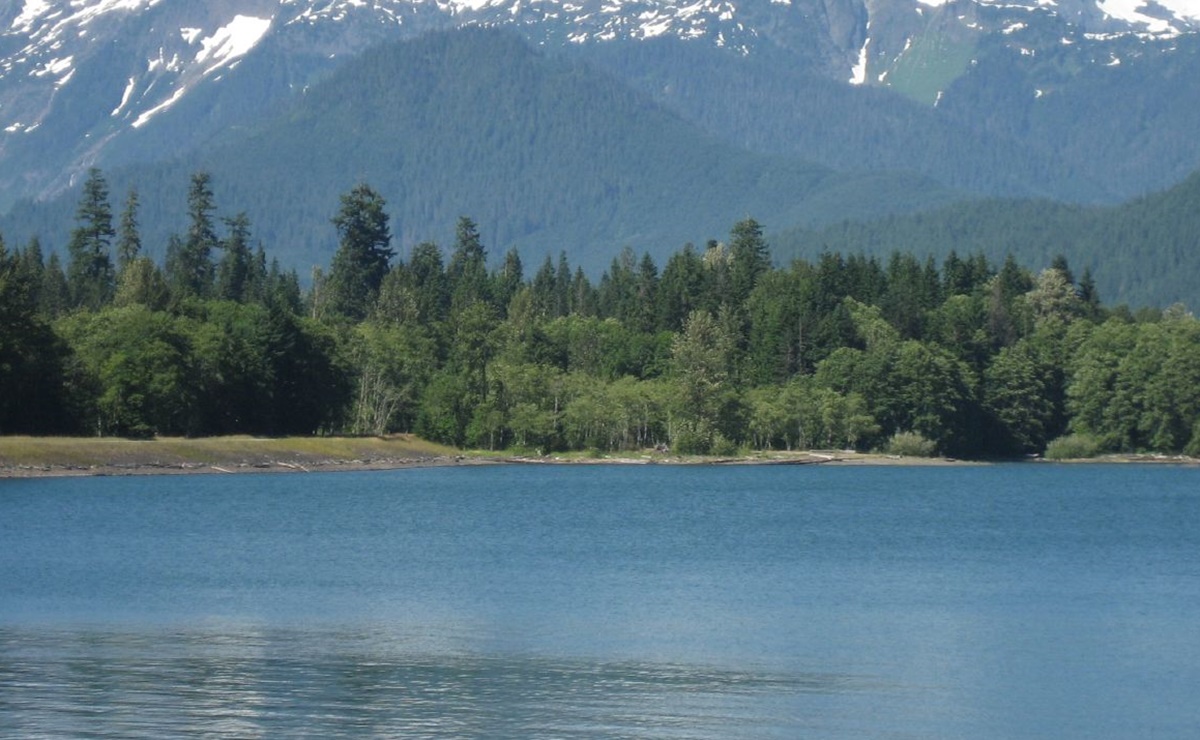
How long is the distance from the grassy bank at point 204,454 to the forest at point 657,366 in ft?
7.72

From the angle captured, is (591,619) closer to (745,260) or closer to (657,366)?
(657,366)

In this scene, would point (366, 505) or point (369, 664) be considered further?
point (366, 505)

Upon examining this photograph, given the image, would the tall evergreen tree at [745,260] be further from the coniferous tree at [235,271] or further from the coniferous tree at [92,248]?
the coniferous tree at [92,248]

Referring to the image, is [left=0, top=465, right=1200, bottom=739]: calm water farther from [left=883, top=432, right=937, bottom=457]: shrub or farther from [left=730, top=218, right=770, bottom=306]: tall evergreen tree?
[left=730, top=218, right=770, bottom=306]: tall evergreen tree

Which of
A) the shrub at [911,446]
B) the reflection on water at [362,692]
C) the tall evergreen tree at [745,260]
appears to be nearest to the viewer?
the reflection on water at [362,692]

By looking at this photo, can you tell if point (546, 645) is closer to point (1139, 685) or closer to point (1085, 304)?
point (1139, 685)

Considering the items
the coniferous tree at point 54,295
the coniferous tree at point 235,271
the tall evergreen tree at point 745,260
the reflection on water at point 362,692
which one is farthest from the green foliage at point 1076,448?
the reflection on water at point 362,692

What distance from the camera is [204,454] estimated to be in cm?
12406

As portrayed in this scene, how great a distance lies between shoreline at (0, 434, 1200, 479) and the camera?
374 ft

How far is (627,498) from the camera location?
103m

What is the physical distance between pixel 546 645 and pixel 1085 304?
140 meters

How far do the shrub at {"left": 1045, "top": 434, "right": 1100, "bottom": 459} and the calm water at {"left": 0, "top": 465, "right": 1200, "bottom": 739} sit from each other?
2144 inches

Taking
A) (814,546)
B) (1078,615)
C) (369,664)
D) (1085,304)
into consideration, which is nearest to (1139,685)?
(1078,615)

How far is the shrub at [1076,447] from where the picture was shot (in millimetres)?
151250
